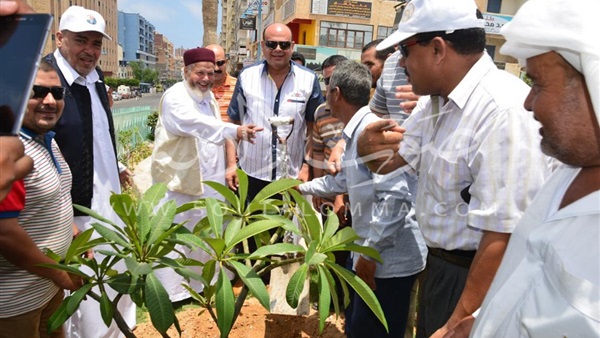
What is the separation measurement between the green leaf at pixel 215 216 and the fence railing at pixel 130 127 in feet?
21.9

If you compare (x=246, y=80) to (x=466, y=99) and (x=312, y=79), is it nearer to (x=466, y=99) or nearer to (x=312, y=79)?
(x=312, y=79)

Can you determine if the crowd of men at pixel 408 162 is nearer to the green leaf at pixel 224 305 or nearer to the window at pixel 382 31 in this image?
the green leaf at pixel 224 305

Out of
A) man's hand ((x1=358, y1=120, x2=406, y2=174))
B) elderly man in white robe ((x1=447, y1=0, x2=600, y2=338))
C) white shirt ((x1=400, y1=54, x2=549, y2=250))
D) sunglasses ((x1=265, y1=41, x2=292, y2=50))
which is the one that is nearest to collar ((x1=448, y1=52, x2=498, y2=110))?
white shirt ((x1=400, y1=54, x2=549, y2=250))

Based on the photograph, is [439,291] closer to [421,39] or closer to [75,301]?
[421,39]

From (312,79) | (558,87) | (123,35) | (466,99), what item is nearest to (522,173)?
(466,99)

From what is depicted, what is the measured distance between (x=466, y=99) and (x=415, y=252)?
1.12 metres

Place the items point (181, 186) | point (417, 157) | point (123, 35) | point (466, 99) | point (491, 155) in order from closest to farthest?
point (491, 155)
point (466, 99)
point (417, 157)
point (181, 186)
point (123, 35)

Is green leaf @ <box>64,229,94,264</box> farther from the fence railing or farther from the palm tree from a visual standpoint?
the palm tree

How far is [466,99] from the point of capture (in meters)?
1.69

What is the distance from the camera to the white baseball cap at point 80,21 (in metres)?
2.86

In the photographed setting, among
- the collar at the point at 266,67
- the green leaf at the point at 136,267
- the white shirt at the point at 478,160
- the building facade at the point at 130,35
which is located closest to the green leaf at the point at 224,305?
the green leaf at the point at 136,267

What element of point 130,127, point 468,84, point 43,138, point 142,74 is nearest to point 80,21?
point 43,138

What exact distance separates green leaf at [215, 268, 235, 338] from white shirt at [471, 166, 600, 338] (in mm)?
709

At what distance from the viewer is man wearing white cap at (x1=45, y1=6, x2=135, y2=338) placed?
2.75 m
